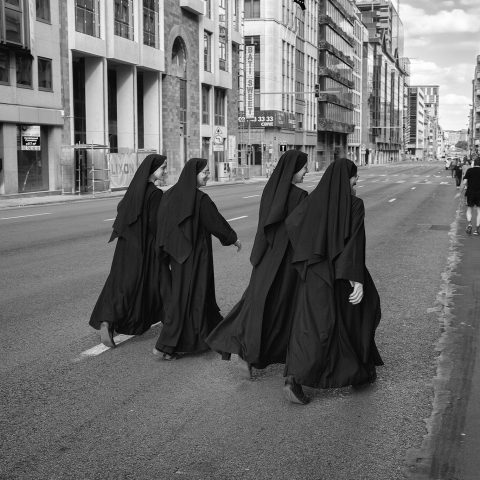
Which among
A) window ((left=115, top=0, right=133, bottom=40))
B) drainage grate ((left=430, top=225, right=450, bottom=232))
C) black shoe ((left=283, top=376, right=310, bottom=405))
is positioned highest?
window ((left=115, top=0, right=133, bottom=40))

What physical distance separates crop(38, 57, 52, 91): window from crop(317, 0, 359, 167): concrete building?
53171 millimetres

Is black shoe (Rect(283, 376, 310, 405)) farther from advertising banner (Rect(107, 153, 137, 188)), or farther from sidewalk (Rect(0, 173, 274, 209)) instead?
advertising banner (Rect(107, 153, 137, 188))

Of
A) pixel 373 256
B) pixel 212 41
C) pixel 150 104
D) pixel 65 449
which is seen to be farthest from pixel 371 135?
pixel 65 449

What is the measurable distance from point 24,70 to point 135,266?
89.1 feet

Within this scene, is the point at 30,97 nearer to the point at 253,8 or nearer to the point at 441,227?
the point at 441,227

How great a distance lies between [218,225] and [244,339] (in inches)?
47.9

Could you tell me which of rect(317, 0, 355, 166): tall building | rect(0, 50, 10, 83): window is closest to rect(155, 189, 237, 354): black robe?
rect(0, 50, 10, 83): window

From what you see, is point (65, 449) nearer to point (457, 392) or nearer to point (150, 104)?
point (457, 392)

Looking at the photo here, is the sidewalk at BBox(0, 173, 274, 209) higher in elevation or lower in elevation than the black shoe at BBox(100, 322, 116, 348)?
lower

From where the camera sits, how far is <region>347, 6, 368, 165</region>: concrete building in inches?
4653

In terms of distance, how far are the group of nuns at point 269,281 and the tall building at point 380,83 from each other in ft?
437

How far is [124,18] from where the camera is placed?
40.3 meters

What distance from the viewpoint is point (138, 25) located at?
1642 inches

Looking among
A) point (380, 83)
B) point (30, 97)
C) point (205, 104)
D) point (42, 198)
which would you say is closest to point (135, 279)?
point (42, 198)
